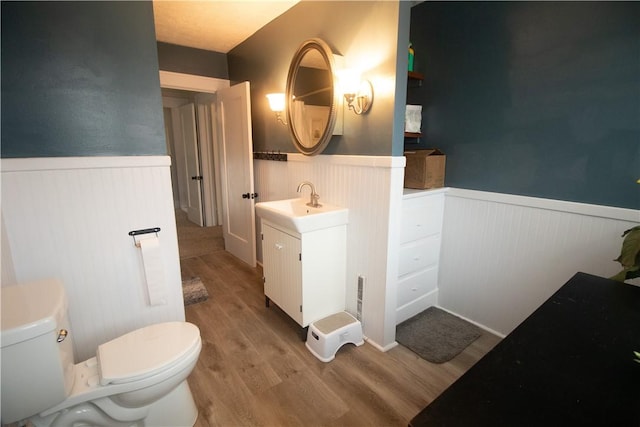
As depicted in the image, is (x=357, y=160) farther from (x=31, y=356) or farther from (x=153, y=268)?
(x=31, y=356)

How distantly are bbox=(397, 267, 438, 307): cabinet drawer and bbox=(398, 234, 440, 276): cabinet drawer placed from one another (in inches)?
2.4

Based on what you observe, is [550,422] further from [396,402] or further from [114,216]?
[114,216]

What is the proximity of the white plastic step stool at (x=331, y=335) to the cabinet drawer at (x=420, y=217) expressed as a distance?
69 cm

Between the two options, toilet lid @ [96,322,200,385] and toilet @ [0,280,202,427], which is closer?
toilet @ [0,280,202,427]

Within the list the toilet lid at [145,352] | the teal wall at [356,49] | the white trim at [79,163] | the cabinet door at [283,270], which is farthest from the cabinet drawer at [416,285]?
the white trim at [79,163]

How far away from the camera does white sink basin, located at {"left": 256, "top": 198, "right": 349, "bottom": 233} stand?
1.90m

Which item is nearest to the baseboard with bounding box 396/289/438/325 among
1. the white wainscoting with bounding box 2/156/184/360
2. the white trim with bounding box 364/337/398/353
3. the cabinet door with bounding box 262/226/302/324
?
the white trim with bounding box 364/337/398/353

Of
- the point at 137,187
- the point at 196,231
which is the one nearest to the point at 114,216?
the point at 137,187

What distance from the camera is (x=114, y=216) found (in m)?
1.65

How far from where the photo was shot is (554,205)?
1.83 meters

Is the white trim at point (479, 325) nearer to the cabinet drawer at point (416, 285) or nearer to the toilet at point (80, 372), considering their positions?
the cabinet drawer at point (416, 285)

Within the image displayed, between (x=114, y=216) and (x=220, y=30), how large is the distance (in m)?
2.06

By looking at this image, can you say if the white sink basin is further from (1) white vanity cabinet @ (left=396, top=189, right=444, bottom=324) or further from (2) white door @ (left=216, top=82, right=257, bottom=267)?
(2) white door @ (left=216, top=82, right=257, bottom=267)

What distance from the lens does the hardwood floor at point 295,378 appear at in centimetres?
155
